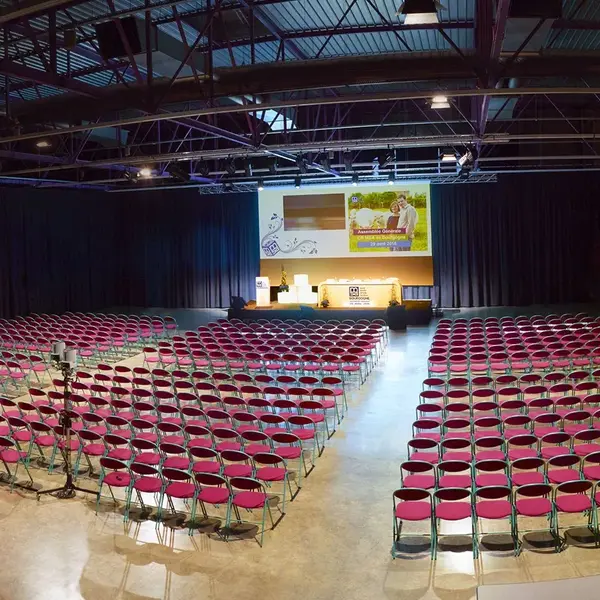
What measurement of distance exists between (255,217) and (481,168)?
941cm

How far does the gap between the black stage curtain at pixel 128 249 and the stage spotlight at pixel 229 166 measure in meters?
5.34

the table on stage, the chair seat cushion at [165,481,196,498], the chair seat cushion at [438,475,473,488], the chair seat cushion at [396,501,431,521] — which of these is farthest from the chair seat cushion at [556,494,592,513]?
the table on stage

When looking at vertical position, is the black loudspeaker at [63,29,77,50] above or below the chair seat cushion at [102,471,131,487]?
above

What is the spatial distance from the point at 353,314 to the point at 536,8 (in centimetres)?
1438

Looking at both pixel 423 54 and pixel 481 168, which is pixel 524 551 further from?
pixel 481 168

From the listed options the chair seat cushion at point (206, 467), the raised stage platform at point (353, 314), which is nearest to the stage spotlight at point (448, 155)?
the raised stage platform at point (353, 314)

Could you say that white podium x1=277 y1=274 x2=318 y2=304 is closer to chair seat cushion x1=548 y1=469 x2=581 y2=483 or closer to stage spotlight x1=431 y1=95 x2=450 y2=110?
stage spotlight x1=431 y1=95 x2=450 y2=110

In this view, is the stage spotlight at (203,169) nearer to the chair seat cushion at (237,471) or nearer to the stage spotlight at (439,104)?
the stage spotlight at (439,104)

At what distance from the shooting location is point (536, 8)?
26.0 ft

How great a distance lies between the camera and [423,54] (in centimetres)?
897

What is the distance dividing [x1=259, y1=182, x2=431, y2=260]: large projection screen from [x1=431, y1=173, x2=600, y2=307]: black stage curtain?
1.76 m

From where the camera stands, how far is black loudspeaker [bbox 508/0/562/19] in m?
7.88

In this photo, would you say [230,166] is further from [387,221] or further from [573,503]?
[573,503]

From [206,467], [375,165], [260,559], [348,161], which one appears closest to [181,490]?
[206,467]
